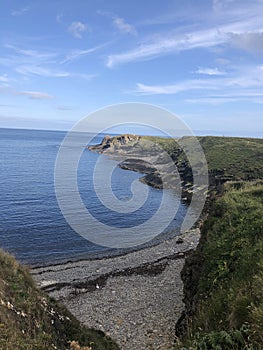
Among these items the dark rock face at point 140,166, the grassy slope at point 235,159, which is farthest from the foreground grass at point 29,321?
the dark rock face at point 140,166

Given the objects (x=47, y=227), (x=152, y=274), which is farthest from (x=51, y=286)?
(x=47, y=227)

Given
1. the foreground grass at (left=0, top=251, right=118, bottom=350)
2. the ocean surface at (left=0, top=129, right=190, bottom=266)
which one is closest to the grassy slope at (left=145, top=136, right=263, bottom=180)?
the ocean surface at (left=0, top=129, right=190, bottom=266)

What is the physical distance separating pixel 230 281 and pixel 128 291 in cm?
1454

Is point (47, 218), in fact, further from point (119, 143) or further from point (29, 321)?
point (119, 143)

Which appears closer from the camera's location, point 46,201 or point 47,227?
point 47,227

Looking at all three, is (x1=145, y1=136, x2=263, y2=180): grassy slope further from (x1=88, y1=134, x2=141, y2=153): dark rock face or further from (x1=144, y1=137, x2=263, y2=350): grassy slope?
(x1=144, y1=137, x2=263, y2=350): grassy slope

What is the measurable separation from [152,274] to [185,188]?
49.9 metres

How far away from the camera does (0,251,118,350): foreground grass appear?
8438 millimetres

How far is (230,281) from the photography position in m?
11.9

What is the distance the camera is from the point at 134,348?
1633 cm

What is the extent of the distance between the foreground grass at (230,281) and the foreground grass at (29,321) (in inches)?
137

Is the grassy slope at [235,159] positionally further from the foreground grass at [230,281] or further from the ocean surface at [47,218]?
the foreground grass at [230,281]

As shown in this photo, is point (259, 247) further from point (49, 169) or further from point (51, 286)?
point (49, 169)

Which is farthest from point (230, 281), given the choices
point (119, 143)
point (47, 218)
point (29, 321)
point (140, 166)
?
point (119, 143)
